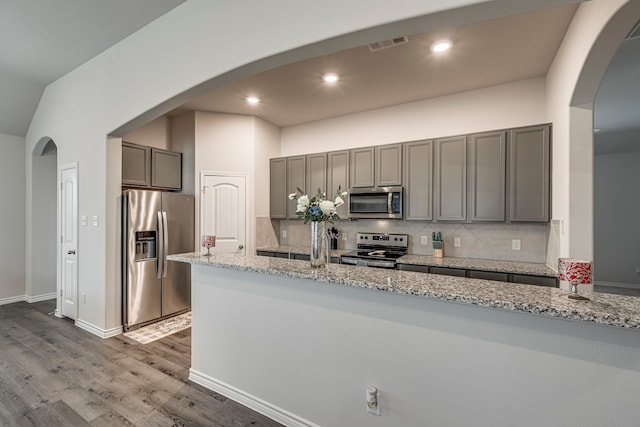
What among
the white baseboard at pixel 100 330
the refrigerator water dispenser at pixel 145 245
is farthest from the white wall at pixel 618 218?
the white baseboard at pixel 100 330

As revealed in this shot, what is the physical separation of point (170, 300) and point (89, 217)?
4.65ft

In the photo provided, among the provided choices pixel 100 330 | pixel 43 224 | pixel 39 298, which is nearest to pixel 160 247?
pixel 100 330

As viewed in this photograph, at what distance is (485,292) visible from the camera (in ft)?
4.67

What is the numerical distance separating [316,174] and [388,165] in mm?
1120

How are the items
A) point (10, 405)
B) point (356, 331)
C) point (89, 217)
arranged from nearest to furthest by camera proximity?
point (356, 331) → point (10, 405) → point (89, 217)

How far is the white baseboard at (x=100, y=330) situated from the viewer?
11.4 ft

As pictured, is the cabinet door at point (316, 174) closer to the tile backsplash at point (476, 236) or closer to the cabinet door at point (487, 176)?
the tile backsplash at point (476, 236)

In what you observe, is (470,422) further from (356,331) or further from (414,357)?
(356,331)

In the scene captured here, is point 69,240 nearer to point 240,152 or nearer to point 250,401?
point 240,152

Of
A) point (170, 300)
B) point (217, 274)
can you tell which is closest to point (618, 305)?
point (217, 274)

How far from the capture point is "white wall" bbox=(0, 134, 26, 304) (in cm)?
457

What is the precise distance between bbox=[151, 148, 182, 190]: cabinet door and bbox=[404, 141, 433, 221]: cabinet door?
3.29 meters

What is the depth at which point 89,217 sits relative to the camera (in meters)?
3.64

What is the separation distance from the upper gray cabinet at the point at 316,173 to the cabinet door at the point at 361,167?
0.43 meters
